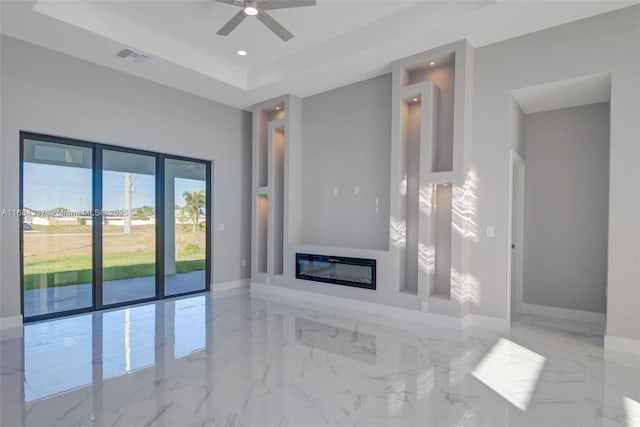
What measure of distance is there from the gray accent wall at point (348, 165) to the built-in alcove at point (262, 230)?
874mm

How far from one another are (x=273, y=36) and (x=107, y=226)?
353 centimetres

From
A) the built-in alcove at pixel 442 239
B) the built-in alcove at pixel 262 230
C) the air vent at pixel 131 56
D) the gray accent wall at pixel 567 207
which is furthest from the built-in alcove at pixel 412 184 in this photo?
the air vent at pixel 131 56

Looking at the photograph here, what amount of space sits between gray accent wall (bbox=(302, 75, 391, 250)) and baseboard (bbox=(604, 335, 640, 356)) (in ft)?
8.66

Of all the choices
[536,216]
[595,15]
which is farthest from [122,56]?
[536,216]

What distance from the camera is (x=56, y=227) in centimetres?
461

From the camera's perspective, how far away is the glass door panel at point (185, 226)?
19.1 ft

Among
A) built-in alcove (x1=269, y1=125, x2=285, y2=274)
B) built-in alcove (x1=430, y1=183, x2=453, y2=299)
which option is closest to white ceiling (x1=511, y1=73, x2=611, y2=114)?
built-in alcove (x1=430, y1=183, x2=453, y2=299)

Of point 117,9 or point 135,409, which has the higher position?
point 117,9

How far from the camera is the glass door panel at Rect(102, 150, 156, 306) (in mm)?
5090

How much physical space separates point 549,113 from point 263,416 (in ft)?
16.7

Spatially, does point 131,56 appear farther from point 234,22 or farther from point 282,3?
point 282,3

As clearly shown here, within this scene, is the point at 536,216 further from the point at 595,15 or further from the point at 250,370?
the point at 250,370

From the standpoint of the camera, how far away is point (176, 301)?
5.50m

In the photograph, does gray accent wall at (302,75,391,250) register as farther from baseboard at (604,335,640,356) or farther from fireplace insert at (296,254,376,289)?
baseboard at (604,335,640,356)
